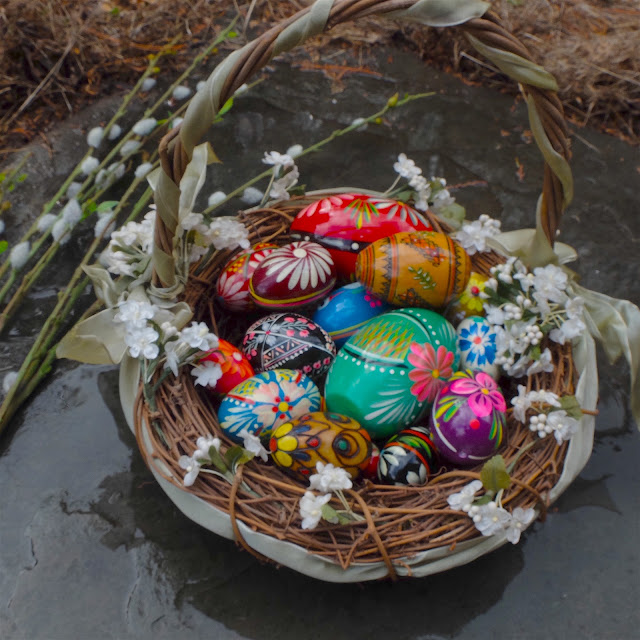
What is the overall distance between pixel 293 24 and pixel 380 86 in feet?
4.57

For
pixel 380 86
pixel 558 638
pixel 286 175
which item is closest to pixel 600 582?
pixel 558 638

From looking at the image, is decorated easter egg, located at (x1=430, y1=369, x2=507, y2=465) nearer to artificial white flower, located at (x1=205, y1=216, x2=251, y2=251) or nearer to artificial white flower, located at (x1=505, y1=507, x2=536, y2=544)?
artificial white flower, located at (x1=505, y1=507, x2=536, y2=544)

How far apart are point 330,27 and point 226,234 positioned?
52 cm

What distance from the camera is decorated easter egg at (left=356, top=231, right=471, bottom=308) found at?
1.34 m

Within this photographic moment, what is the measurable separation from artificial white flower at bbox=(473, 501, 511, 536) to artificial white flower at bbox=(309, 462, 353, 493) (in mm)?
207

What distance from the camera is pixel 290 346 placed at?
4.34 feet

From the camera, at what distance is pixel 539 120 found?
1135 millimetres

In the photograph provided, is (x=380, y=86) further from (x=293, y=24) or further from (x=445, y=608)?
(x=445, y=608)

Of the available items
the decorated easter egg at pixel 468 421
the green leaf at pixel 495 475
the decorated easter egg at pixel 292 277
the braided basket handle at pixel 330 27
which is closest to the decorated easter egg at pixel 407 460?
the decorated easter egg at pixel 468 421

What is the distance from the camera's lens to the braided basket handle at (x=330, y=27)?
40.5 inches

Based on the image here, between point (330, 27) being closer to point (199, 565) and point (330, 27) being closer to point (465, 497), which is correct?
point (465, 497)

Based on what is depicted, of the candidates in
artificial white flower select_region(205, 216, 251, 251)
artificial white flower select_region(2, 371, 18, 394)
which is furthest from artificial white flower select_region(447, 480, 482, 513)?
artificial white flower select_region(2, 371, 18, 394)

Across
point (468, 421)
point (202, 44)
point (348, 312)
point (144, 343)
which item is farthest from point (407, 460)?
point (202, 44)

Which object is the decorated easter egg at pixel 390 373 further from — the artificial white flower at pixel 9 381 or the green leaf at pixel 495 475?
the artificial white flower at pixel 9 381
